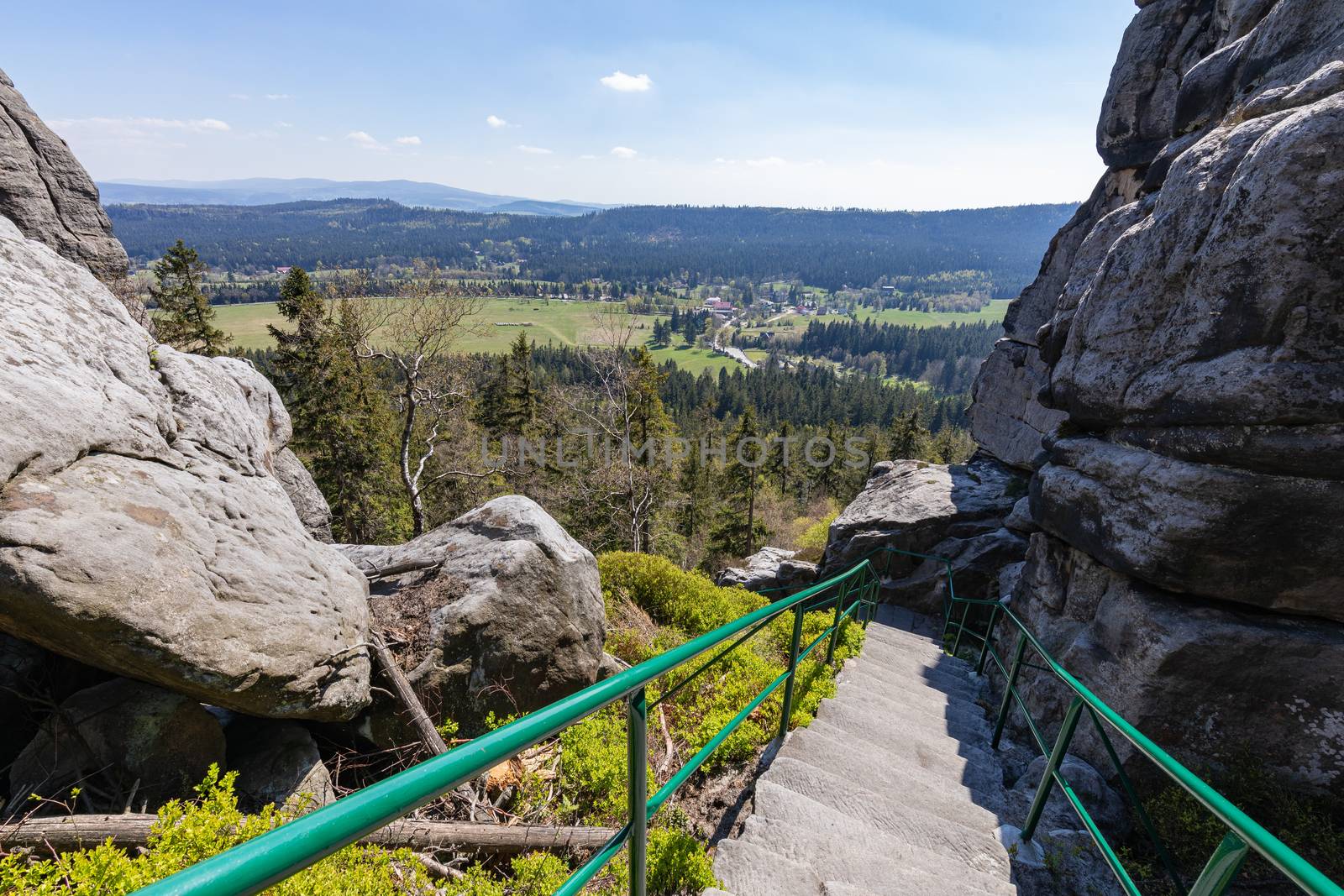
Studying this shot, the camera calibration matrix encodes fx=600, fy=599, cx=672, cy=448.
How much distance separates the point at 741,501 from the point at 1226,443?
3248cm

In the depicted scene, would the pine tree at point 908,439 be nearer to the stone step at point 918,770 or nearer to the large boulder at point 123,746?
the stone step at point 918,770

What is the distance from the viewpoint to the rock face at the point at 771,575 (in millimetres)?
20203

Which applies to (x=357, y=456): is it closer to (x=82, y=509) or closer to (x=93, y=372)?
(x=93, y=372)

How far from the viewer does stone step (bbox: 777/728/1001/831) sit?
409 centimetres

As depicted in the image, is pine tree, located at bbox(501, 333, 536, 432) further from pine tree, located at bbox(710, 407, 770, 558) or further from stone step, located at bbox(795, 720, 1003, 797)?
stone step, located at bbox(795, 720, 1003, 797)

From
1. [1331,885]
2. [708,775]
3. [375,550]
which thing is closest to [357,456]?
[375,550]

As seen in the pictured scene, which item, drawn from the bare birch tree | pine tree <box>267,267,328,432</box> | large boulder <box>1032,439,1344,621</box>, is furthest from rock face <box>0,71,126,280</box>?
large boulder <box>1032,439,1344,621</box>

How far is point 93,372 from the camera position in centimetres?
523

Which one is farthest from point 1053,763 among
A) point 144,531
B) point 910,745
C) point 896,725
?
point 144,531

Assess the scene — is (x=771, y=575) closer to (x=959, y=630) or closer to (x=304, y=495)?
(x=959, y=630)

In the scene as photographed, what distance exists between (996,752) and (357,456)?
23.1 metres

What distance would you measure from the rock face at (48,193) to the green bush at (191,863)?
7.51 meters

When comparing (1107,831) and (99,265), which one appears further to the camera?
(99,265)

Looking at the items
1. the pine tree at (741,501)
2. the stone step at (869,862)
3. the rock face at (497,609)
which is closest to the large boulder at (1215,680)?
the stone step at (869,862)
